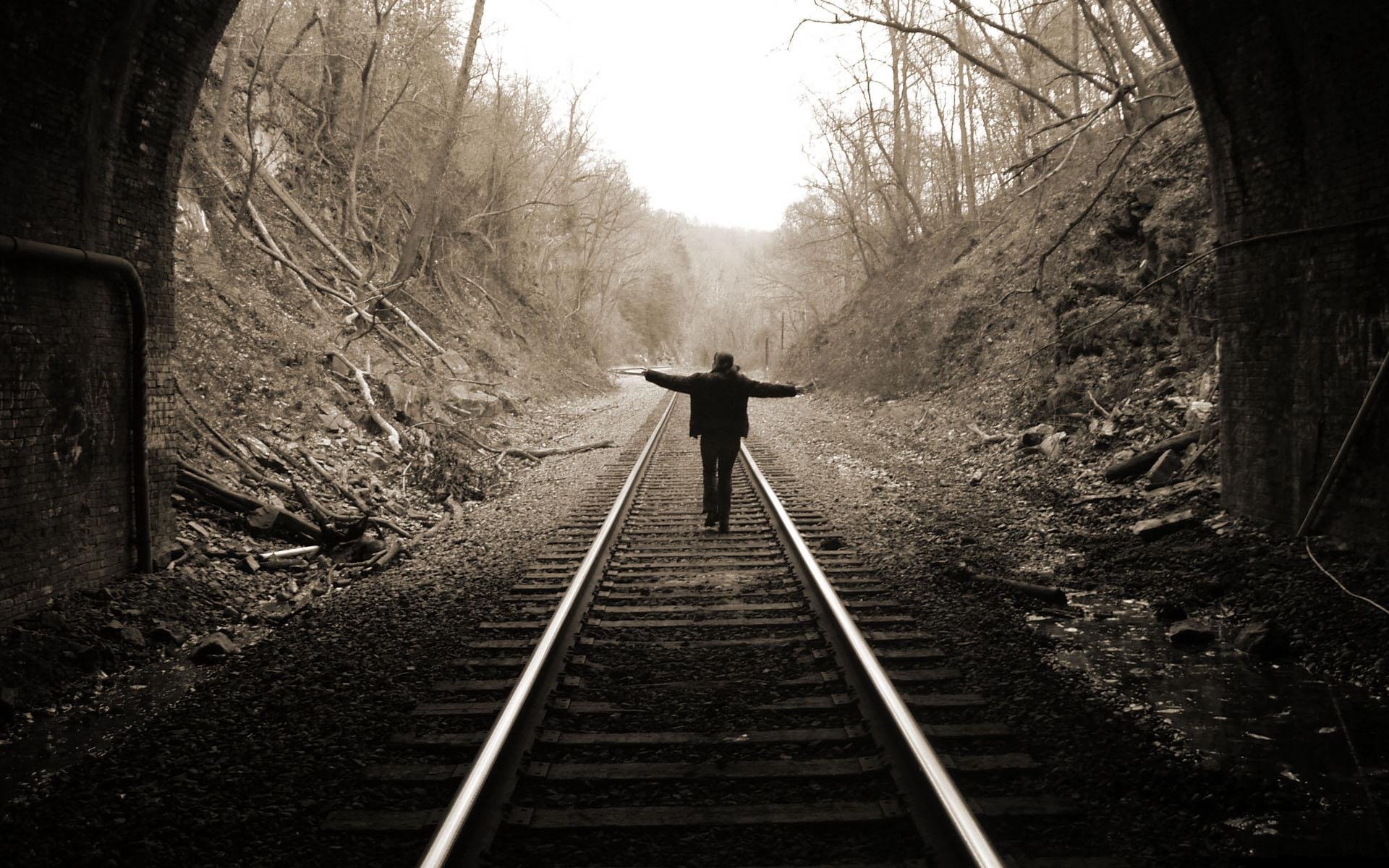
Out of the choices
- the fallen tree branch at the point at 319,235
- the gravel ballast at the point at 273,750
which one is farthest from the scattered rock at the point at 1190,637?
the fallen tree branch at the point at 319,235

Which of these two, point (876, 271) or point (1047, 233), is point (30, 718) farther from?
point (876, 271)

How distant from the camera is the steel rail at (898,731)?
2.65 metres

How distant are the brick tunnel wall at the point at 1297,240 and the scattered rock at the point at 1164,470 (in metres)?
0.97

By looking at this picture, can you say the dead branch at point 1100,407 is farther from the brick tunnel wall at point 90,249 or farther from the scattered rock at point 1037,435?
the brick tunnel wall at point 90,249

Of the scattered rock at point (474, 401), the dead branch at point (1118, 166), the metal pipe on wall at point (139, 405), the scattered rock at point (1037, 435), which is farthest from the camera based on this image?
the scattered rock at point (474, 401)

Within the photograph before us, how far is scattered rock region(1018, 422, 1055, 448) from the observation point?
422 inches

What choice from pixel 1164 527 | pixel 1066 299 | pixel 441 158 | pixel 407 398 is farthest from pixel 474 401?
pixel 1164 527

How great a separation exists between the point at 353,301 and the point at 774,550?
464 inches

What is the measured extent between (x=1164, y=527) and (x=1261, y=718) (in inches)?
126

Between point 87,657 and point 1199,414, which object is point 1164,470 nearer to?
point 1199,414

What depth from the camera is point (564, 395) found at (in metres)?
25.8

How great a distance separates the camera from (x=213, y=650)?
199 inches

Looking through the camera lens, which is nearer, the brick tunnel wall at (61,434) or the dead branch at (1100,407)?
the brick tunnel wall at (61,434)

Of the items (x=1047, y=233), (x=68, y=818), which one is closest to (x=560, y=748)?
(x=68, y=818)
